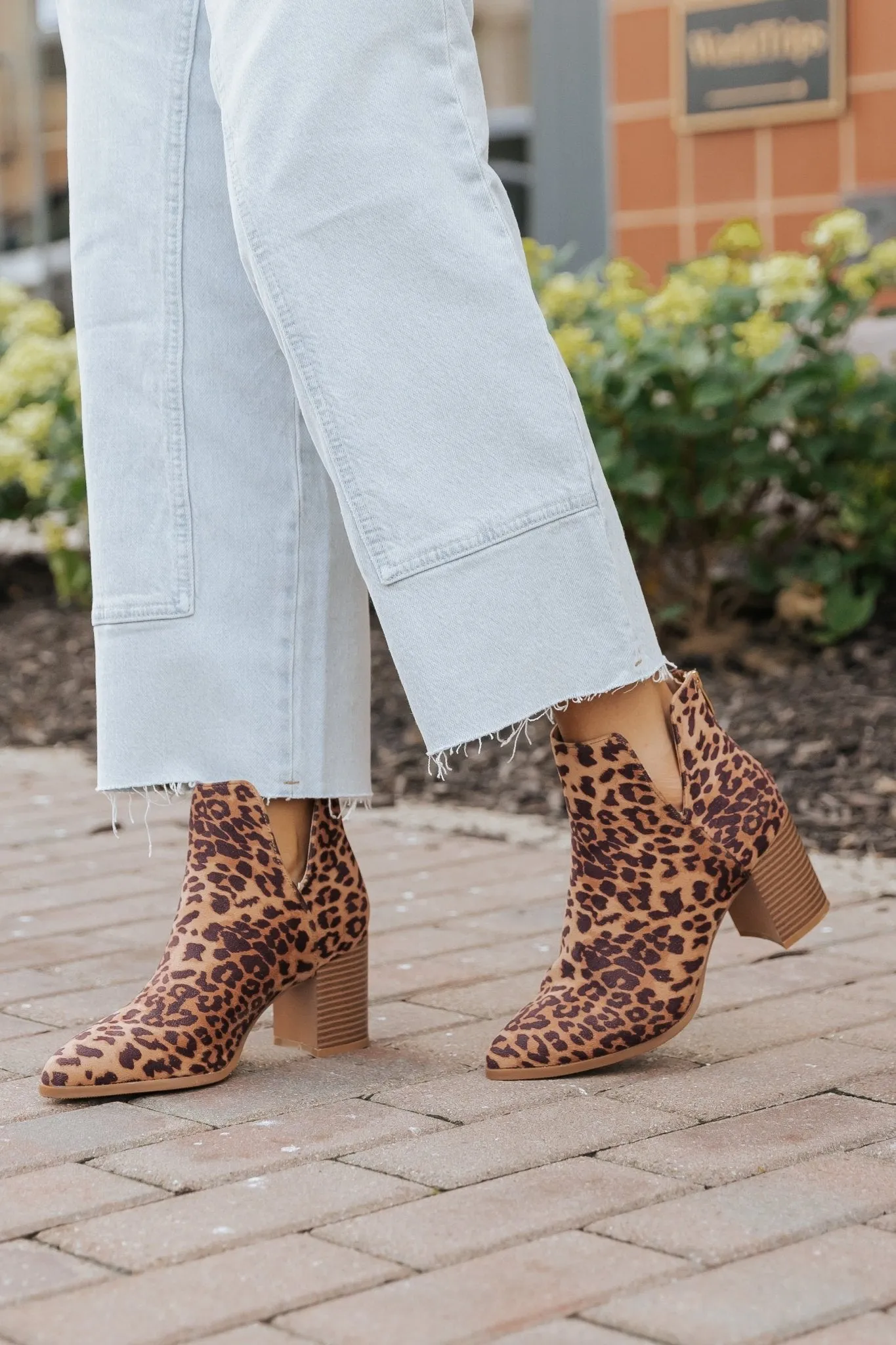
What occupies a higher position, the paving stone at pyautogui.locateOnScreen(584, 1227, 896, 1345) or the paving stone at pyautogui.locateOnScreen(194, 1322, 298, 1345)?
the paving stone at pyautogui.locateOnScreen(584, 1227, 896, 1345)

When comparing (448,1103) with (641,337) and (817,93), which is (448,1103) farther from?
(817,93)

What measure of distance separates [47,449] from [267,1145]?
330 centimetres

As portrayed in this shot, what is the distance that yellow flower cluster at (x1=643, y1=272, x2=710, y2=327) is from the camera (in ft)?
12.4

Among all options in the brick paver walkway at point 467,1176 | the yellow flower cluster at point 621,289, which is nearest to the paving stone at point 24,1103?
the brick paver walkway at point 467,1176

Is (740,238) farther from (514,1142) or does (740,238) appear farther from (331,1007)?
(514,1142)

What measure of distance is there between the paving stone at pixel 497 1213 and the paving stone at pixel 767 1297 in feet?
0.33

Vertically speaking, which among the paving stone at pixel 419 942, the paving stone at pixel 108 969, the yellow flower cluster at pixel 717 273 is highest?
the yellow flower cluster at pixel 717 273

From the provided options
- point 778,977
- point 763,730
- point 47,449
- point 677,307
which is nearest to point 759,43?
point 677,307

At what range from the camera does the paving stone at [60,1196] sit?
142 centimetres

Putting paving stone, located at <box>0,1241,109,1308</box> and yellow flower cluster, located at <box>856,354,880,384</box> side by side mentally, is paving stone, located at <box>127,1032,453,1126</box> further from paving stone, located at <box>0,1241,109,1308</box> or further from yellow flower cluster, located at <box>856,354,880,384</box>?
yellow flower cluster, located at <box>856,354,880,384</box>

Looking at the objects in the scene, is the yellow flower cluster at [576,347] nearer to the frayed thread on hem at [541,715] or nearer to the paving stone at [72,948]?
the paving stone at [72,948]

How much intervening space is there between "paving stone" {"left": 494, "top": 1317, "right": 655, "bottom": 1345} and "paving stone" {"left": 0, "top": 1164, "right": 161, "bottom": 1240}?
0.37 m

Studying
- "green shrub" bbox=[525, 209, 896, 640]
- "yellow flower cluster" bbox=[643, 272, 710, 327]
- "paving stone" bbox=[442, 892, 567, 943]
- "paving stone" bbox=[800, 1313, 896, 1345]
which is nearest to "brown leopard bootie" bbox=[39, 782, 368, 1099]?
"paving stone" bbox=[442, 892, 567, 943]

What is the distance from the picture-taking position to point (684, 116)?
4.93 meters
